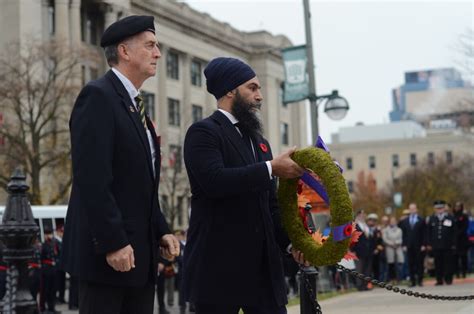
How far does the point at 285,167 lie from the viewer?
5.10 m

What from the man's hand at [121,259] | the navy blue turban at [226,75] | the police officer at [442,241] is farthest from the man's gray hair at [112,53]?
the police officer at [442,241]

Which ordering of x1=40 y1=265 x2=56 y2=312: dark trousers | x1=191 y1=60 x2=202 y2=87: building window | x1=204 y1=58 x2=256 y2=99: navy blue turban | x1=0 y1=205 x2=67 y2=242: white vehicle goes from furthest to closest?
x1=191 y1=60 x2=202 y2=87: building window → x1=0 y1=205 x2=67 y2=242: white vehicle → x1=40 y1=265 x2=56 y2=312: dark trousers → x1=204 y1=58 x2=256 y2=99: navy blue turban

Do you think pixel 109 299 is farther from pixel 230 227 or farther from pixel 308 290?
pixel 308 290

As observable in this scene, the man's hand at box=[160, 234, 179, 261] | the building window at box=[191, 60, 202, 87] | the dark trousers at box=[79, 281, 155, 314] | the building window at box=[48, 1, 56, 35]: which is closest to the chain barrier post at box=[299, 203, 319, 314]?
the man's hand at box=[160, 234, 179, 261]

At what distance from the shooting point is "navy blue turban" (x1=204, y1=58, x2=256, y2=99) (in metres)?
5.40

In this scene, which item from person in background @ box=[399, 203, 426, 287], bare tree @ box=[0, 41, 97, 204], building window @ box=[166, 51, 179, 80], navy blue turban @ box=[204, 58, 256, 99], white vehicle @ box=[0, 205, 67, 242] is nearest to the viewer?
navy blue turban @ box=[204, 58, 256, 99]

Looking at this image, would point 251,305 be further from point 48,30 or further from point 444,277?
point 48,30

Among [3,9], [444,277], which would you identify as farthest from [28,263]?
[3,9]

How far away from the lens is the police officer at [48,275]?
62.0ft

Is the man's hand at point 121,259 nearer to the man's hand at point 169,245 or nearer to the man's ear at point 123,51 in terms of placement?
the man's hand at point 169,245

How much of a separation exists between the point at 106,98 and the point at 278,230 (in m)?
1.58

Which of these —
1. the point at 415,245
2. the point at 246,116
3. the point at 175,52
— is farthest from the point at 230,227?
the point at 175,52

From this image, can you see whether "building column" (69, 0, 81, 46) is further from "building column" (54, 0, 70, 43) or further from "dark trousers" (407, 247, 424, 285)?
"dark trousers" (407, 247, 424, 285)

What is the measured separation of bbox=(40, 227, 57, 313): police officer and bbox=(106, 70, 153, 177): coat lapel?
14796mm
